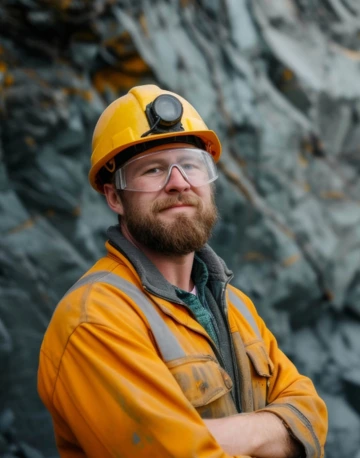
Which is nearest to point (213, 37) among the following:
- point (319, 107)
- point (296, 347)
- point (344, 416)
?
point (319, 107)

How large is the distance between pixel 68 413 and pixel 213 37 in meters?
5.91

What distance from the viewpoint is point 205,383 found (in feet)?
5.87

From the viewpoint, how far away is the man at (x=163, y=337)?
5.23 feet

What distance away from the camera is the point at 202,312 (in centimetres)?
207

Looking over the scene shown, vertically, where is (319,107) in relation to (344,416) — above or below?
above

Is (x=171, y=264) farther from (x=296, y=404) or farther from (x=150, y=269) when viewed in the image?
(x=296, y=404)

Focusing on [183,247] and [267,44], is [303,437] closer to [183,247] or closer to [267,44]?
[183,247]

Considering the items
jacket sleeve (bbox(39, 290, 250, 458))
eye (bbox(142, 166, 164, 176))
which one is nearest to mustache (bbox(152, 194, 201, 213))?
eye (bbox(142, 166, 164, 176))

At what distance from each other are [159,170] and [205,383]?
0.78m

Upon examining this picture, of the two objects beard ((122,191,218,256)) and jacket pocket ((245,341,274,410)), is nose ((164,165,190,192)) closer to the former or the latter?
beard ((122,191,218,256))

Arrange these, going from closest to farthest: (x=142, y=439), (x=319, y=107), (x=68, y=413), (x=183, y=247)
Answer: (x=142, y=439) → (x=68, y=413) → (x=183, y=247) → (x=319, y=107)

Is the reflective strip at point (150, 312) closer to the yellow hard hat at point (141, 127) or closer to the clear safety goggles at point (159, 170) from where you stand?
the clear safety goggles at point (159, 170)

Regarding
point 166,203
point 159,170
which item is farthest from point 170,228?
point 159,170

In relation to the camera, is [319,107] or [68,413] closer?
[68,413]
